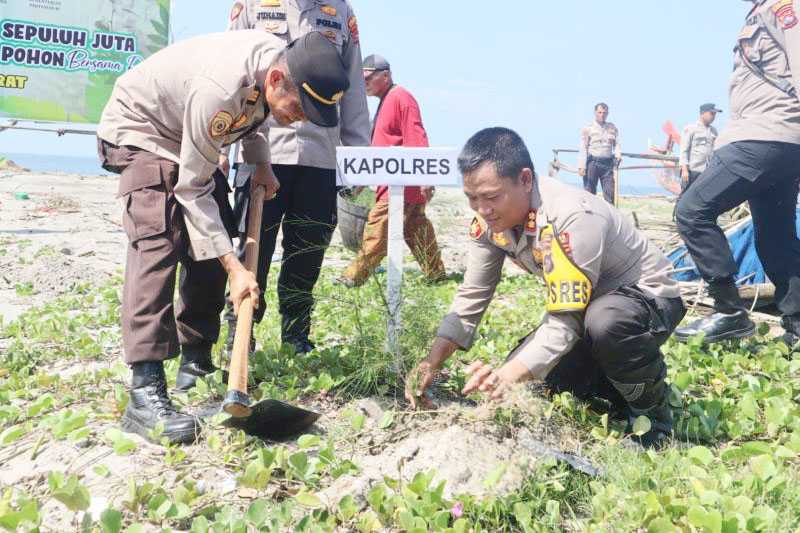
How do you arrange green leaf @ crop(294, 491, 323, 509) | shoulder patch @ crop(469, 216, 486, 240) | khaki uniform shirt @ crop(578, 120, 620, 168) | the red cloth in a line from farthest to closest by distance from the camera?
khaki uniform shirt @ crop(578, 120, 620, 168) → the red cloth → shoulder patch @ crop(469, 216, 486, 240) → green leaf @ crop(294, 491, 323, 509)

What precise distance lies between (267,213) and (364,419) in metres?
1.17

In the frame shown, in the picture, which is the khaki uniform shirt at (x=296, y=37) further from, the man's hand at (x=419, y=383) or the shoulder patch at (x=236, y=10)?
the man's hand at (x=419, y=383)

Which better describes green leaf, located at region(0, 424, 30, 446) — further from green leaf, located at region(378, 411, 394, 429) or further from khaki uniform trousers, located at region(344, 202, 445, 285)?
khaki uniform trousers, located at region(344, 202, 445, 285)

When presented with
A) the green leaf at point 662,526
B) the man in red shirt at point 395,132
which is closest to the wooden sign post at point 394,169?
the green leaf at point 662,526

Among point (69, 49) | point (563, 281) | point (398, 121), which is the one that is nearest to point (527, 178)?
point (563, 281)

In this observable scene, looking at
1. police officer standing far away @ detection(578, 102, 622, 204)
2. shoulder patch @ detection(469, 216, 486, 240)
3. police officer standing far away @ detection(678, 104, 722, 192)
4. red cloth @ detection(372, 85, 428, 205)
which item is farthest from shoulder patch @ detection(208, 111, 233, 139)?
police officer standing far away @ detection(578, 102, 622, 204)

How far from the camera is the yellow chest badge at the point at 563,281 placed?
230 cm

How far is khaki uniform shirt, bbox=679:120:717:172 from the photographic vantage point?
1080 cm

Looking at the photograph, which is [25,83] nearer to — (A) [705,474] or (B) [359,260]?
(B) [359,260]

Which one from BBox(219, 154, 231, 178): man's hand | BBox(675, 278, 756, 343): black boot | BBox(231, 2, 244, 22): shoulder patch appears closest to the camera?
BBox(219, 154, 231, 178): man's hand

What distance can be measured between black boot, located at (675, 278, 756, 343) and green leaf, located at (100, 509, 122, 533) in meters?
3.07

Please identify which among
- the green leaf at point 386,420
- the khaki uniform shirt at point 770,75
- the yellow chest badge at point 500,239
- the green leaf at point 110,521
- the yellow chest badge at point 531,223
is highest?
the khaki uniform shirt at point 770,75

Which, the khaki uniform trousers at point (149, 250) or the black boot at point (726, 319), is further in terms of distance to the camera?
the black boot at point (726, 319)

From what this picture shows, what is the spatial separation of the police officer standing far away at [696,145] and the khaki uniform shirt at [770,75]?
7378mm
